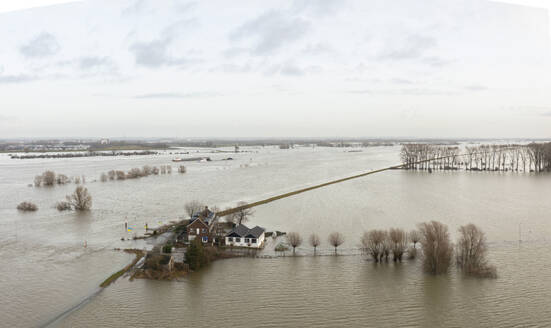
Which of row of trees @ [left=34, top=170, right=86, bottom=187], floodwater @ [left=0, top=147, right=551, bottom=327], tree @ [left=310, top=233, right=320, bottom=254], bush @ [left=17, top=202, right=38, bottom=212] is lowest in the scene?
floodwater @ [left=0, top=147, right=551, bottom=327]

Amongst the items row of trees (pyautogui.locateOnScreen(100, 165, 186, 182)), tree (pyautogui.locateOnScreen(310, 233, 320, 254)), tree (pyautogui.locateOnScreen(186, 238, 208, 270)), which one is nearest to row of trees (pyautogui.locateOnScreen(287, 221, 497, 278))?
tree (pyautogui.locateOnScreen(310, 233, 320, 254))

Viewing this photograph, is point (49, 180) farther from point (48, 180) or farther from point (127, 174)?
point (127, 174)

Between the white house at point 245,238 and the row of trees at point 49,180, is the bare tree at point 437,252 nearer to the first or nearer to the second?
the white house at point 245,238

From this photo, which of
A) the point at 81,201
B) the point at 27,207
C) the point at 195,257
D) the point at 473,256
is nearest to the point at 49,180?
the point at 27,207

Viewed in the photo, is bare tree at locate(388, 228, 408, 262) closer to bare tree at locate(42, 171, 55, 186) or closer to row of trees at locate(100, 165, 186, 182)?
row of trees at locate(100, 165, 186, 182)

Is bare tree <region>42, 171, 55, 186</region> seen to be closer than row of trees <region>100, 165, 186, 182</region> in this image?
Yes

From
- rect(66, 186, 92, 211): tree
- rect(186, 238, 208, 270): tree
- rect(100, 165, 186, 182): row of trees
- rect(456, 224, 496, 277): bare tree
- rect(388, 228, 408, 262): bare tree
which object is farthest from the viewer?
rect(100, 165, 186, 182): row of trees

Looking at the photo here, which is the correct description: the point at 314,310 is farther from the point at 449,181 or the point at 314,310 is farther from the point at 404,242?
the point at 449,181
